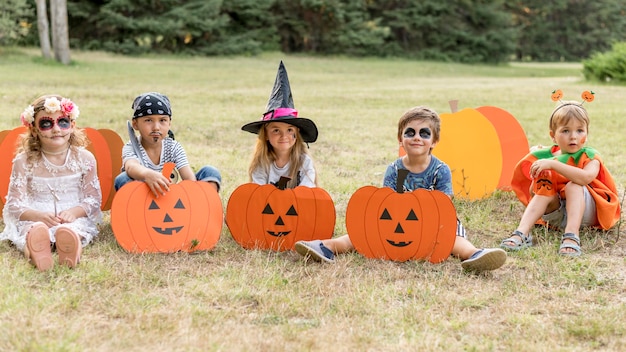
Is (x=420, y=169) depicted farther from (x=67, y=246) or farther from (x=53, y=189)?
(x=53, y=189)

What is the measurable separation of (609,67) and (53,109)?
17.8 metres

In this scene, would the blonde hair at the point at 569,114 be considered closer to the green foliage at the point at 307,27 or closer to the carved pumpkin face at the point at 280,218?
the carved pumpkin face at the point at 280,218

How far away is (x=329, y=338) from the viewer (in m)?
2.78

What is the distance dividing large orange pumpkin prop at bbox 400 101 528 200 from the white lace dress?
273cm

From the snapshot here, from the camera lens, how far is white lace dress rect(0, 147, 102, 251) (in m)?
4.17

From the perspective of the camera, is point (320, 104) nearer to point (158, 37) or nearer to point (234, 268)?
point (234, 268)

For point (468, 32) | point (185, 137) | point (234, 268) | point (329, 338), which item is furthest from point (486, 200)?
point (468, 32)

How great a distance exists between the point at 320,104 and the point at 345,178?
6701 millimetres

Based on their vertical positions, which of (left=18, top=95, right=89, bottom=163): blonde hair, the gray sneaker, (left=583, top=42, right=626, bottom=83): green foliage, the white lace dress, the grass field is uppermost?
(left=583, top=42, right=626, bottom=83): green foliage

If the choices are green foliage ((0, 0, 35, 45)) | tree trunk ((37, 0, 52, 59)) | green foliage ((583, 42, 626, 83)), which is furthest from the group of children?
green foliage ((0, 0, 35, 45))

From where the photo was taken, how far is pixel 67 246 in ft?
11.8

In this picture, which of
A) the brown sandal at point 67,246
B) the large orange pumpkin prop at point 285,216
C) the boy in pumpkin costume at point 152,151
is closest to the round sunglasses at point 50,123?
the boy in pumpkin costume at point 152,151

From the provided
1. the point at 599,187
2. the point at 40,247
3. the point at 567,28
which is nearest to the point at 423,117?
the point at 599,187

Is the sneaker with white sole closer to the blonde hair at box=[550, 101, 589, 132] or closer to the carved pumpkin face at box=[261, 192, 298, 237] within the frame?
the carved pumpkin face at box=[261, 192, 298, 237]
